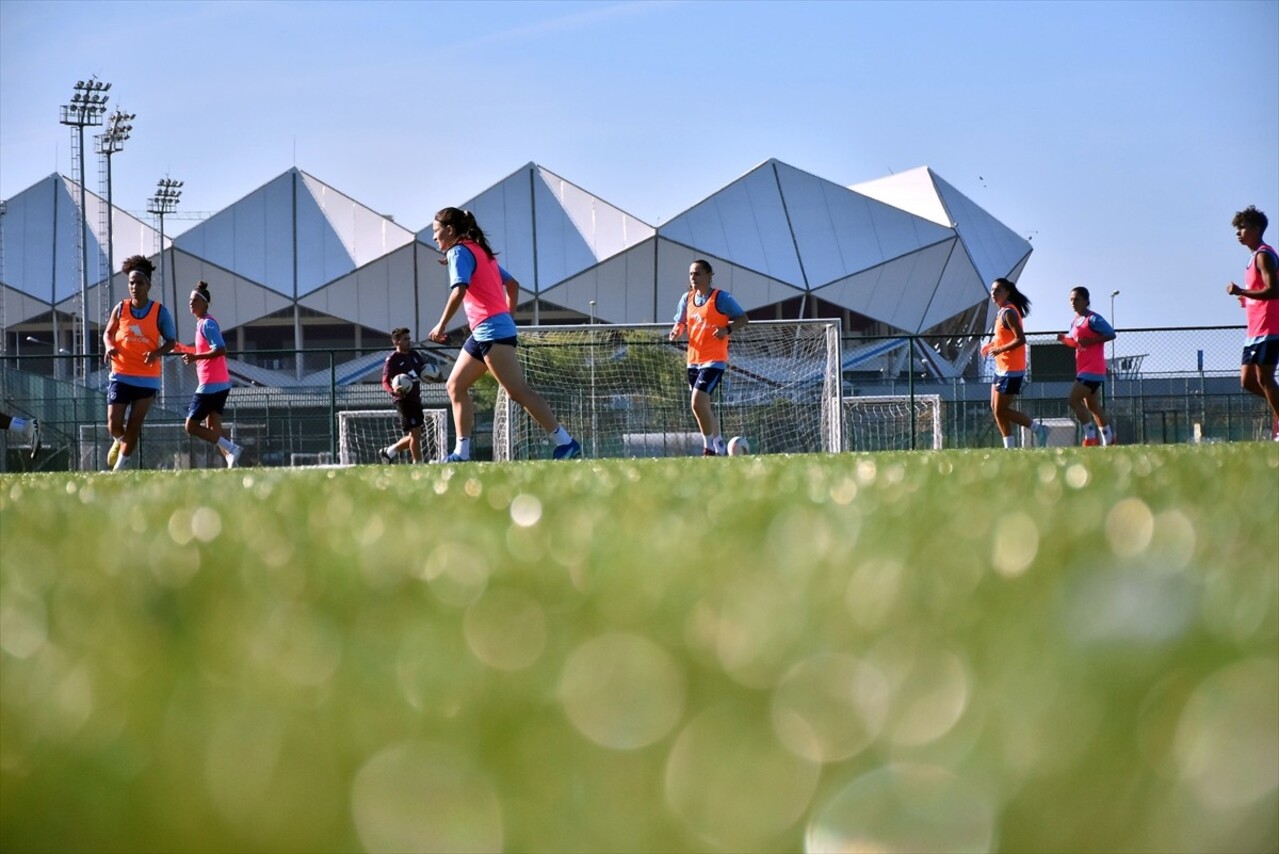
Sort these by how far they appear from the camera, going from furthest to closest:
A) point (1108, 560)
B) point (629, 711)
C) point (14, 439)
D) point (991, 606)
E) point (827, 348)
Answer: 1. point (14, 439)
2. point (827, 348)
3. point (1108, 560)
4. point (991, 606)
5. point (629, 711)

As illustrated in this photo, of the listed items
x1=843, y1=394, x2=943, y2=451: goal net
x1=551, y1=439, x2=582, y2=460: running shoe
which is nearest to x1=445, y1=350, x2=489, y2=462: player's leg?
x1=551, y1=439, x2=582, y2=460: running shoe

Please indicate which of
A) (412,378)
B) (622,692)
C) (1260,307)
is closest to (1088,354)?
(1260,307)

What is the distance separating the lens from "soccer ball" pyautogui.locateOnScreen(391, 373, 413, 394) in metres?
14.2

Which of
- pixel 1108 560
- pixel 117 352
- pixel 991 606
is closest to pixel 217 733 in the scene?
pixel 991 606

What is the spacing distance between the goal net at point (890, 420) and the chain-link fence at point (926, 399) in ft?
0.11

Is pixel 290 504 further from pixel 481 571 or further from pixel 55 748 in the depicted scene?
pixel 55 748

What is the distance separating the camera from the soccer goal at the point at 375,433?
2084 centimetres

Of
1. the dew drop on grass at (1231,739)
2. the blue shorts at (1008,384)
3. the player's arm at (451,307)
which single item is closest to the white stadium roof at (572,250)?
the blue shorts at (1008,384)

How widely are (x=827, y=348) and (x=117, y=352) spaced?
9179 mm

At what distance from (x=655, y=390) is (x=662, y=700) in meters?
18.8

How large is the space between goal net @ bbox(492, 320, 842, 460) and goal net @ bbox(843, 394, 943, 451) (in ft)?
5.78

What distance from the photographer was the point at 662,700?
0.73 meters

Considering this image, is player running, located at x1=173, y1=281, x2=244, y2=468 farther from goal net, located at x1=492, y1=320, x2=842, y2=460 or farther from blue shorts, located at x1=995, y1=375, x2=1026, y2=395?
blue shorts, located at x1=995, y1=375, x2=1026, y2=395

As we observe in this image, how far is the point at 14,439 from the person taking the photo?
21.0 metres
